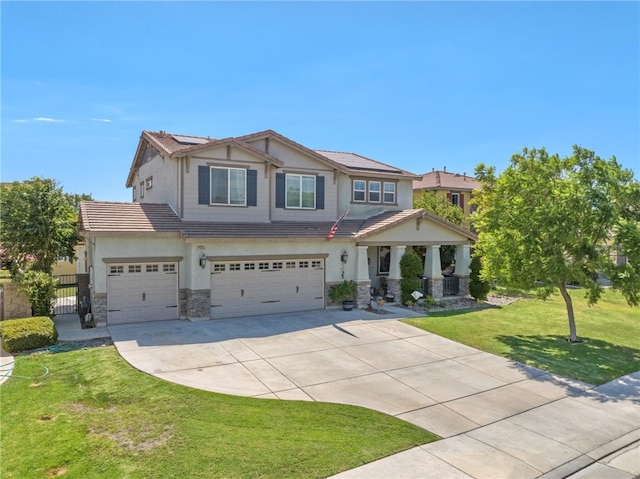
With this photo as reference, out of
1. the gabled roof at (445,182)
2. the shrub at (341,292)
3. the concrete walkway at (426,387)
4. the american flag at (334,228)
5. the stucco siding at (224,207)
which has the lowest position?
the concrete walkway at (426,387)

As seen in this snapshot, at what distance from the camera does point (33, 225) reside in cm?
1625

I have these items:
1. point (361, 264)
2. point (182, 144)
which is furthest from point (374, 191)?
point (182, 144)

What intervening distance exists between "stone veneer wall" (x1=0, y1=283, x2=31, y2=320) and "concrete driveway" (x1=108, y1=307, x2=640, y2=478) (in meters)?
3.65

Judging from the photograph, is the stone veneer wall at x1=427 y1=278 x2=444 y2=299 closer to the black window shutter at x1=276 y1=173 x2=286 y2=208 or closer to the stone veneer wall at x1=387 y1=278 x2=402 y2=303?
the stone veneer wall at x1=387 y1=278 x2=402 y2=303

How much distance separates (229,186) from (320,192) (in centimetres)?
463

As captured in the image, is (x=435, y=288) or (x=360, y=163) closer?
Result: (x=435, y=288)

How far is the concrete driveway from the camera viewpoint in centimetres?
714

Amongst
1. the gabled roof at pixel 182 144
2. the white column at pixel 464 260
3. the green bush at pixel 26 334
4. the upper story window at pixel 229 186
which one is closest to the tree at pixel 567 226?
the white column at pixel 464 260

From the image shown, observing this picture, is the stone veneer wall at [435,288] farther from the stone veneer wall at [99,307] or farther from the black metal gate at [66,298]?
the black metal gate at [66,298]

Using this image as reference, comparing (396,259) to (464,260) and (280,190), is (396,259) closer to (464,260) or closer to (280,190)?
(464,260)

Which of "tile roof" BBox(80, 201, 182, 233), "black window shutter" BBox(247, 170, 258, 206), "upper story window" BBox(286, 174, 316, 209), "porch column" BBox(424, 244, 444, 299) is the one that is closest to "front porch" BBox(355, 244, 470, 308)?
"porch column" BBox(424, 244, 444, 299)

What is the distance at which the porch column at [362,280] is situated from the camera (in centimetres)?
1959

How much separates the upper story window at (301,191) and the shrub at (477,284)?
30.6 ft

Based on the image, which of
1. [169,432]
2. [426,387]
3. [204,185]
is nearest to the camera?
[169,432]
